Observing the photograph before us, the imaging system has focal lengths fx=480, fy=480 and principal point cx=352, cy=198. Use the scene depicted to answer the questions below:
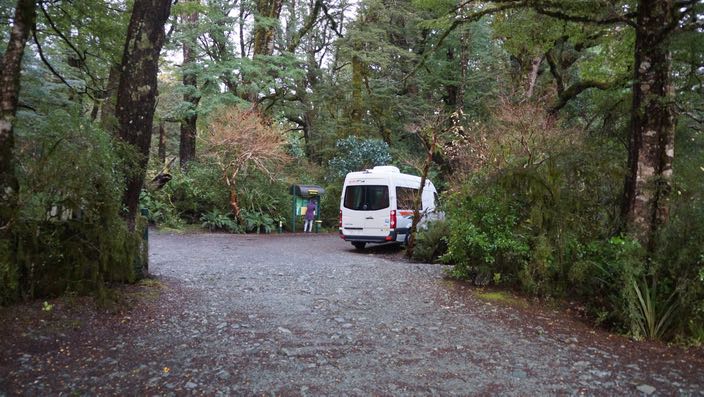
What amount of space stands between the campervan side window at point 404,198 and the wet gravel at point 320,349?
6141mm

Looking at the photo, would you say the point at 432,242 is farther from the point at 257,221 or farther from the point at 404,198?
the point at 257,221

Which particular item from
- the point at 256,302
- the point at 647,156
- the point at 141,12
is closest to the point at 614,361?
the point at 647,156

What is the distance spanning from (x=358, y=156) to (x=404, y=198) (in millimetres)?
8746

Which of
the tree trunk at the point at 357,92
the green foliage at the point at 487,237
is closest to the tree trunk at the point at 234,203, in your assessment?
the tree trunk at the point at 357,92

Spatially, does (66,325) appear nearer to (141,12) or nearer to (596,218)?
(141,12)

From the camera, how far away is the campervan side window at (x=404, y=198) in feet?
43.4

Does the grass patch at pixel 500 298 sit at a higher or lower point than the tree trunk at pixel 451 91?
lower

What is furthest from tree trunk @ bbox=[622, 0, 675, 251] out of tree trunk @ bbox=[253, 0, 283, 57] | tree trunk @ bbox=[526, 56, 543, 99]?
tree trunk @ bbox=[253, 0, 283, 57]

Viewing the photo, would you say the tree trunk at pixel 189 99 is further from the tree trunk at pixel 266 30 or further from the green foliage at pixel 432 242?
the green foliage at pixel 432 242

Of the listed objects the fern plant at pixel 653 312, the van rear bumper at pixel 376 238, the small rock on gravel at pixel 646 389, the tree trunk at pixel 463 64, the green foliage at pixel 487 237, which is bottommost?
the small rock on gravel at pixel 646 389

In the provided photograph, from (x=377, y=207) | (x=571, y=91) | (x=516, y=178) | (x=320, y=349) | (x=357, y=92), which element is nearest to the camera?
(x=320, y=349)

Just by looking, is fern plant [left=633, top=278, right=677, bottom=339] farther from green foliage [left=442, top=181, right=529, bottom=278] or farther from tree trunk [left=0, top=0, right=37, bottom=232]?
tree trunk [left=0, top=0, right=37, bottom=232]

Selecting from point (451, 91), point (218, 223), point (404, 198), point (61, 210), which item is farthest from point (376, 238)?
point (451, 91)

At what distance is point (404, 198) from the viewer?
13438 millimetres
